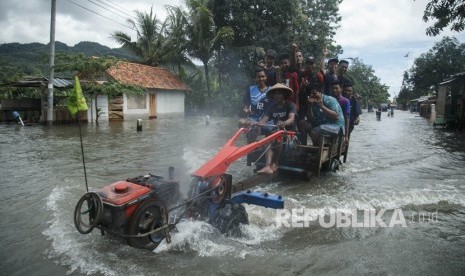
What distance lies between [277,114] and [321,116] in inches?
50.8

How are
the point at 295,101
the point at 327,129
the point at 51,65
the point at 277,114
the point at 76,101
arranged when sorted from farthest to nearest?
the point at 51,65, the point at 295,101, the point at 327,129, the point at 277,114, the point at 76,101

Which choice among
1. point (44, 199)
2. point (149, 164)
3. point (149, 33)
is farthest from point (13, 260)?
point (149, 33)

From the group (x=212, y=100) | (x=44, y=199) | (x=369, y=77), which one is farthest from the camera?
(x=369, y=77)

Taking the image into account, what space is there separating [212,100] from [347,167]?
83.5 ft

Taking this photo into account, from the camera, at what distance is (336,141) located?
24.0 feet

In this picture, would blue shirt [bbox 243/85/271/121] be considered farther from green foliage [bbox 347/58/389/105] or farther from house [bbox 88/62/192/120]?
green foliage [bbox 347/58/389/105]

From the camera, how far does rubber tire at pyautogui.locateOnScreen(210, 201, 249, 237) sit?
12.9 ft

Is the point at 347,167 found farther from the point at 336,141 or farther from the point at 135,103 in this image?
the point at 135,103

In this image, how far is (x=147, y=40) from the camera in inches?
1218

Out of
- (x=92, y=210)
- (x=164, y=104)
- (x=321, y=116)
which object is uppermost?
(x=164, y=104)

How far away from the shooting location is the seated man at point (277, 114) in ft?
19.2

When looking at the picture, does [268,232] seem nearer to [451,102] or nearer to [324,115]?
[324,115]

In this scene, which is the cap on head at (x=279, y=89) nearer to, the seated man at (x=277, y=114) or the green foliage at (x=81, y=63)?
the seated man at (x=277, y=114)

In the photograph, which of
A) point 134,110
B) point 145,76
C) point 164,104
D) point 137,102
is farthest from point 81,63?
point 164,104
